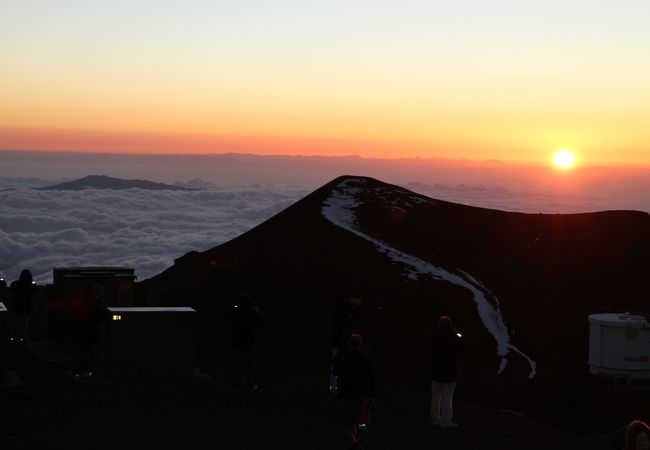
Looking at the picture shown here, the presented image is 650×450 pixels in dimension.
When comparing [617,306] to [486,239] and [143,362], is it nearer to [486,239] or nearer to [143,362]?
[486,239]

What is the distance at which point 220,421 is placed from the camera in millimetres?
16219

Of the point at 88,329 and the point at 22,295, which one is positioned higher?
the point at 22,295

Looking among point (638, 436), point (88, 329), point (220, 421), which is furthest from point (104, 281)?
point (638, 436)

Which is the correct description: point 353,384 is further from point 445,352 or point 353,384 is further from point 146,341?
point 146,341

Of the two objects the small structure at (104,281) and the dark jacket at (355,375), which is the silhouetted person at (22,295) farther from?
the dark jacket at (355,375)

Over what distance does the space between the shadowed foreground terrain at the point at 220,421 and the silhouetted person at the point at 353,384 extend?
4.77ft

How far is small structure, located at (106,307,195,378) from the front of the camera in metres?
19.8

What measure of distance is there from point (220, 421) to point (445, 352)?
3.91m

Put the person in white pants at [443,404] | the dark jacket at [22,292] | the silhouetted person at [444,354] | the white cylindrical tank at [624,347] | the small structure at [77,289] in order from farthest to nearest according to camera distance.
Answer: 1. the white cylindrical tank at [624,347]
2. the small structure at [77,289]
3. the dark jacket at [22,292]
4. the person in white pants at [443,404]
5. the silhouetted person at [444,354]

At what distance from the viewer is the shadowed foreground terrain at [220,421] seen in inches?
579

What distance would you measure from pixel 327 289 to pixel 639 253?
14.0 metres

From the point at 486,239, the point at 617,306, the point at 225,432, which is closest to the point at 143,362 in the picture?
the point at 225,432

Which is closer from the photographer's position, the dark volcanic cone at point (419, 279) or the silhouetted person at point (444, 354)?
the silhouetted person at point (444, 354)

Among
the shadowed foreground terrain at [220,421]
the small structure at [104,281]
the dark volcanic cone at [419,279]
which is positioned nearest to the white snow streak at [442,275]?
the dark volcanic cone at [419,279]
